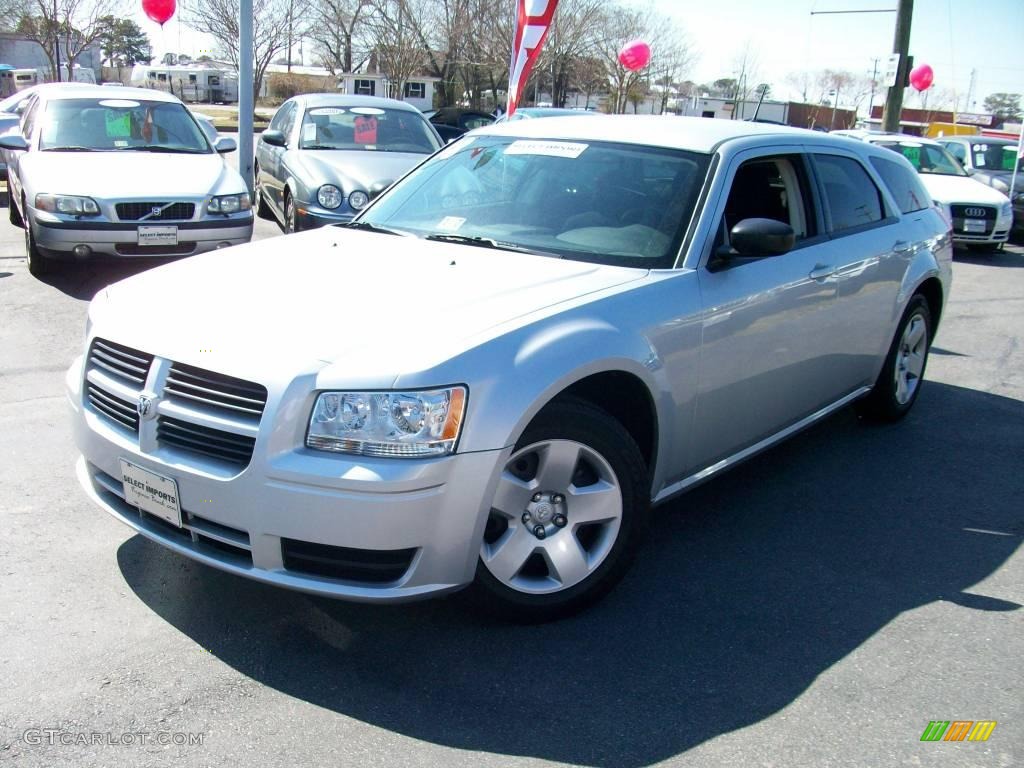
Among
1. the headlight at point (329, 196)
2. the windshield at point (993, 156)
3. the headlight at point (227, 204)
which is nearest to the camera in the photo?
the headlight at point (227, 204)

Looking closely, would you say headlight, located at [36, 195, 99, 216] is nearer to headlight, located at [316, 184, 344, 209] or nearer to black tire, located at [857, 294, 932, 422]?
headlight, located at [316, 184, 344, 209]

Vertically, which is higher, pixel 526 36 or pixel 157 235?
pixel 526 36

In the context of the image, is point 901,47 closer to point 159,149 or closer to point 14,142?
point 159,149

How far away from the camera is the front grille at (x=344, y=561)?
9.80ft

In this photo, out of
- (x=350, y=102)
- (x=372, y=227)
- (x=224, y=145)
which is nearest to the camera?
(x=372, y=227)

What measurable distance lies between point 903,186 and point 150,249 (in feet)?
19.0

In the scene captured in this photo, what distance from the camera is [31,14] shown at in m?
35.1

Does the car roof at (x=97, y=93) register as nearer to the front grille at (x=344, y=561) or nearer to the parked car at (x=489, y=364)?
the parked car at (x=489, y=364)

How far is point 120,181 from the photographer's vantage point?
8297mm

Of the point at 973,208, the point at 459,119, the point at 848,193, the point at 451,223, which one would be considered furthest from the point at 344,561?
the point at 459,119

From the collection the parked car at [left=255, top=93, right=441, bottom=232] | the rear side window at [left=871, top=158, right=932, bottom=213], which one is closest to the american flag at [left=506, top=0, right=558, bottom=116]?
the parked car at [left=255, top=93, right=441, bottom=232]

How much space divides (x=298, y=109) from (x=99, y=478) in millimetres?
8502

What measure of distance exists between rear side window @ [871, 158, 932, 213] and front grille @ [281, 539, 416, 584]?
3.94 metres

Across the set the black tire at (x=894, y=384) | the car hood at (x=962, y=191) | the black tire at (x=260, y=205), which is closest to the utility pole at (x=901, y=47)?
the car hood at (x=962, y=191)
